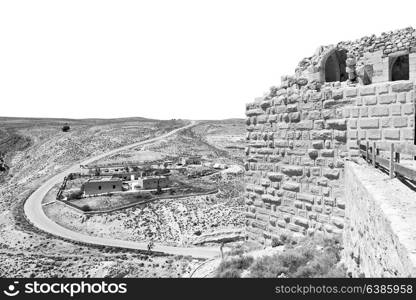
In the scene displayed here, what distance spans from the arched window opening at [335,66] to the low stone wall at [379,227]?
3114 millimetres

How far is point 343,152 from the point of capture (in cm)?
733

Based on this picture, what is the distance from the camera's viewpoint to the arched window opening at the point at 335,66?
28.0 ft

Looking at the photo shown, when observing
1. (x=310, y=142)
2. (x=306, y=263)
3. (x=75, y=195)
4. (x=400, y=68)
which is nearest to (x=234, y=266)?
(x=306, y=263)

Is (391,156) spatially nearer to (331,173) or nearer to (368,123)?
(368,123)

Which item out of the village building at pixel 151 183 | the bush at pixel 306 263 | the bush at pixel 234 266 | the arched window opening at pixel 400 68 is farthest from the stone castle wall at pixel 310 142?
the village building at pixel 151 183

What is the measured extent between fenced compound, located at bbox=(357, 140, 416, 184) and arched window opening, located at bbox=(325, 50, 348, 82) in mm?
2225

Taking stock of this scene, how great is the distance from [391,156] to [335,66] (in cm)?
407

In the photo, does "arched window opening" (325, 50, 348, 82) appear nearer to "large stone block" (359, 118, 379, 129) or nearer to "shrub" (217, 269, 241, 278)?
"large stone block" (359, 118, 379, 129)

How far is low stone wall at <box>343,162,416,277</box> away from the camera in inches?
111

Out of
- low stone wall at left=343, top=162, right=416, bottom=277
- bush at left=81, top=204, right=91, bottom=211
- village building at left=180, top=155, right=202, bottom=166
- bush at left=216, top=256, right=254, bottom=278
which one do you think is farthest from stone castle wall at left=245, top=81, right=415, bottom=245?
village building at left=180, top=155, right=202, bottom=166

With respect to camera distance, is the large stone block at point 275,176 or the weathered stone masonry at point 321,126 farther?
the large stone block at point 275,176

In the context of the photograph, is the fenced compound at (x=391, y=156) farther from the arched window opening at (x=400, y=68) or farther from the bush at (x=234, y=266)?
the bush at (x=234, y=266)

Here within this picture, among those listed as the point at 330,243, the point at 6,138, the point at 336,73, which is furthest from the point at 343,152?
the point at 6,138

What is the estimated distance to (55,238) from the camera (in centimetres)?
3884
